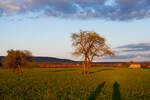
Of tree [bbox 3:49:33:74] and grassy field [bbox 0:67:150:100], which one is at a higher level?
tree [bbox 3:49:33:74]

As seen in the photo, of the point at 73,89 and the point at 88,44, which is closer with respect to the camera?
the point at 73,89

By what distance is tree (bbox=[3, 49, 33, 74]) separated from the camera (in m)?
49.3

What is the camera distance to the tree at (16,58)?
4934 cm

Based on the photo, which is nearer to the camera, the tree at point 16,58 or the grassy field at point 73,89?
the grassy field at point 73,89

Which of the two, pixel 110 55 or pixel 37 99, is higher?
pixel 110 55

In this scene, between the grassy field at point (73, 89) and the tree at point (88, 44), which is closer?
the grassy field at point (73, 89)

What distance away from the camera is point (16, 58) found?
49.9m

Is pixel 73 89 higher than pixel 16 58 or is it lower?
lower

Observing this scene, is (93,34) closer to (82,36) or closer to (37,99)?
(82,36)

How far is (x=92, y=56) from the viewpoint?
54031mm

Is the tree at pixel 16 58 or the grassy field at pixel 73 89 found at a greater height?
the tree at pixel 16 58

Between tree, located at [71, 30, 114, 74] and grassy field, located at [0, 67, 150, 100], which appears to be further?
tree, located at [71, 30, 114, 74]

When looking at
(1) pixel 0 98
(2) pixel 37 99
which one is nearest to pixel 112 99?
(2) pixel 37 99

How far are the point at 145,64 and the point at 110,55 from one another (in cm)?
9728
